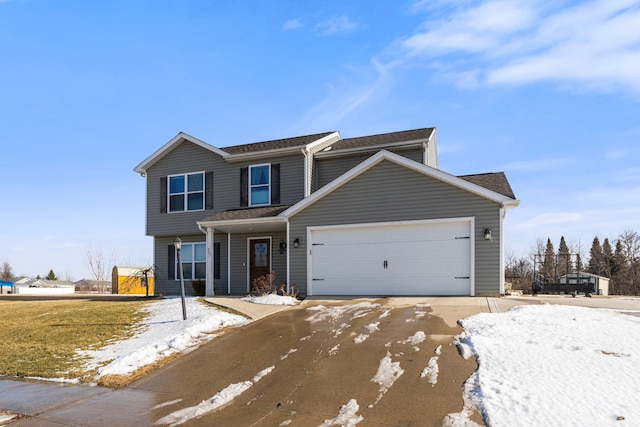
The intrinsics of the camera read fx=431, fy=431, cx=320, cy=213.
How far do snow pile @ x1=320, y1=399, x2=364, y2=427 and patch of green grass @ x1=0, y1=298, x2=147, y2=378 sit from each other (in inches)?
182

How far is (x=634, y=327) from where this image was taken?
314 inches

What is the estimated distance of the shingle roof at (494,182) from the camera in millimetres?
12839

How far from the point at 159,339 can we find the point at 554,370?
23.5 ft

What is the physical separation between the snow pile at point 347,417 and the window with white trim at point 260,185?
40.2 ft

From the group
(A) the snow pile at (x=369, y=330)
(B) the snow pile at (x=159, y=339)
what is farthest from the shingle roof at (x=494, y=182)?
(B) the snow pile at (x=159, y=339)

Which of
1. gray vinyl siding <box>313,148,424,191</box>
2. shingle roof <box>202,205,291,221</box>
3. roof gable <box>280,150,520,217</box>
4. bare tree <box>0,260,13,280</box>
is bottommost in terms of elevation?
bare tree <box>0,260,13,280</box>

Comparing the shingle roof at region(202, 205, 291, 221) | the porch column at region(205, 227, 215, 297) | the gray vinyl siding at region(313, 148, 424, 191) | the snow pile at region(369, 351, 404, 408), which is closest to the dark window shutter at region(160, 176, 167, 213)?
the shingle roof at region(202, 205, 291, 221)

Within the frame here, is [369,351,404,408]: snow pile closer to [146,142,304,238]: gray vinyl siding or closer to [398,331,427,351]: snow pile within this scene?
[398,331,427,351]: snow pile

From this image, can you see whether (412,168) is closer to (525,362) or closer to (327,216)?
(327,216)

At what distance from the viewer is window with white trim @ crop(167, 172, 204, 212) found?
18.2m

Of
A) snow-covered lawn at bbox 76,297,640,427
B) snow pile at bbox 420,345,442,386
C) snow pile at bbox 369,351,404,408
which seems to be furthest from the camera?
snow pile at bbox 420,345,442,386

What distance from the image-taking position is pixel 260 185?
1722 centimetres

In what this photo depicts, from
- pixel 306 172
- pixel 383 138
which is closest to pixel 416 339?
pixel 306 172

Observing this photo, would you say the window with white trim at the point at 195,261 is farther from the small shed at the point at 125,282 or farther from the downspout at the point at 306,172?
the small shed at the point at 125,282
